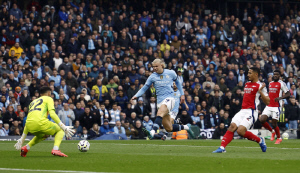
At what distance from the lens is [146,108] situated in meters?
25.7

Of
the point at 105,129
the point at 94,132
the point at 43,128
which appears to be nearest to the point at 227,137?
the point at 43,128

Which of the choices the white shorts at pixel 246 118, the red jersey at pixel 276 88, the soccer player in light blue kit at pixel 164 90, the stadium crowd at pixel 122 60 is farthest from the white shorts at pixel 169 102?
the stadium crowd at pixel 122 60

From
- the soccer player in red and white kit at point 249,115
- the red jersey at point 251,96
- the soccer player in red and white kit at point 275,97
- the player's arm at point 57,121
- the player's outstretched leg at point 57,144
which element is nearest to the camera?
the player's arm at point 57,121

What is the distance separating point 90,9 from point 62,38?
3.74m

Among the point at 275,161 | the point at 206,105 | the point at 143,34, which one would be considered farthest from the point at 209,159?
the point at 143,34

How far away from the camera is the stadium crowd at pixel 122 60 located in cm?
2430

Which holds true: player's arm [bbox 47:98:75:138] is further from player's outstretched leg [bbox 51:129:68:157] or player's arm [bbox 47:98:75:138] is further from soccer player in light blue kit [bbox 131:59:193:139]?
soccer player in light blue kit [bbox 131:59:193:139]

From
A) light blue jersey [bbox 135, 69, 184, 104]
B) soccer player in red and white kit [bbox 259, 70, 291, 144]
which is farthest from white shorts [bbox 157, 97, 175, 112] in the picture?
soccer player in red and white kit [bbox 259, 70, 291, 144]

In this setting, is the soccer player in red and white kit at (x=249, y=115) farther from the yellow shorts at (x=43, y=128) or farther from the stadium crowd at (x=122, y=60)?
the stadium crowd at (x=122, y=60)

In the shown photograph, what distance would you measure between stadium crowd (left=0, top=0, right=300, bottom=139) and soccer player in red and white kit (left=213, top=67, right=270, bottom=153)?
11817 mm

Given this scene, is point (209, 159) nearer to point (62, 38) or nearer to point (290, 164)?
point (290, 164)

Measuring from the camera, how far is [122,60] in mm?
27172

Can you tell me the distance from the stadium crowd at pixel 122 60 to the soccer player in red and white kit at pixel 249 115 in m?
11.8

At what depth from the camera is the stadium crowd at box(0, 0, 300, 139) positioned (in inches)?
957
